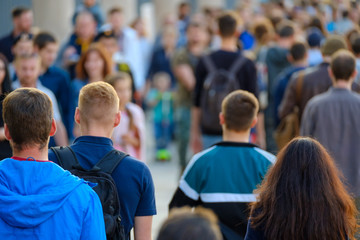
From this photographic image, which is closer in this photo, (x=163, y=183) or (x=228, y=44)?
(x=228, y=44)

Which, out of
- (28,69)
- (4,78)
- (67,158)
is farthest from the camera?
(28,69)

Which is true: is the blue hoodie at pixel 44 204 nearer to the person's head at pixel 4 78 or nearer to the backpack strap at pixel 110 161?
the backpack strap at pixel 110 161

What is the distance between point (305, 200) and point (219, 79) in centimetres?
396

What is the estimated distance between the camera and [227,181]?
4.12 meters

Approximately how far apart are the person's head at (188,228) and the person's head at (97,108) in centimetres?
172

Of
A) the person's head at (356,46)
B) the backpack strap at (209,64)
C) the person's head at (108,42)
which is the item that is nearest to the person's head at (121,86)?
the backpack strap at (209,64)

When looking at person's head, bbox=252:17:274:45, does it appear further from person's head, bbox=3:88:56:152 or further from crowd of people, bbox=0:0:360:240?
person's head, bbox=3:88:56:152

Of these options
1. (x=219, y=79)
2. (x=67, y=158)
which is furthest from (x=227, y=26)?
(x=67, y=158)

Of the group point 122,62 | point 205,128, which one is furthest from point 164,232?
point 122,62

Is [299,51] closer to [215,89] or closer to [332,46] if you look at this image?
[332,46]

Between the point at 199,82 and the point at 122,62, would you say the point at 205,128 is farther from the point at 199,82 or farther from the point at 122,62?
the point at 122,62

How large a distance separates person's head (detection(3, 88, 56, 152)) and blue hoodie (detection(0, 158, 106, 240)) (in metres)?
0.10

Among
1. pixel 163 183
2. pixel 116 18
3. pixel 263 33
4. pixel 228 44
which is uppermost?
pixel 116 18

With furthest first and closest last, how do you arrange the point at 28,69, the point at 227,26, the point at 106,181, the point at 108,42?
1. the point at 108,42
2. the point at 227,26
3. the point at 28,69
4. the point at 106,181
